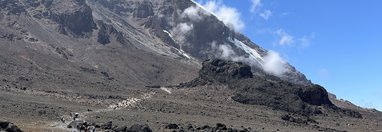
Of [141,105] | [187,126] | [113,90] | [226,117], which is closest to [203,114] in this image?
[226,117]

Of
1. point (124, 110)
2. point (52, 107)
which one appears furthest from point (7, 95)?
point (124, 110)

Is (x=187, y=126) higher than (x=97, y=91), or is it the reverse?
(x=97, y=91)

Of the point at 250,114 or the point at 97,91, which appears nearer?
the point at 250,114

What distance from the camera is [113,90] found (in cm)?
19538

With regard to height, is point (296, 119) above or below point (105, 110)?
above

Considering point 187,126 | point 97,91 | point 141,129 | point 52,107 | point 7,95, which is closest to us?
point 141,129

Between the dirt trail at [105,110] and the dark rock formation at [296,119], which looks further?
the dark rock formation at [296,119]

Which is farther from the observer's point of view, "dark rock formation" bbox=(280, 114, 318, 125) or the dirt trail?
"dark rock formation" bbox=(280, 114, 318, 125)

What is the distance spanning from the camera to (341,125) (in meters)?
171

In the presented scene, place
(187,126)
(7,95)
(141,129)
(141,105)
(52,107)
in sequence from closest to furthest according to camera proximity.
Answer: (141,129)
(187,126)
(52,107)
(7,95)
(141,105)

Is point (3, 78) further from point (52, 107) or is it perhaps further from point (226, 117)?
point (226, 117)

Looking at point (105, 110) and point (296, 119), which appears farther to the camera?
point (296, 119)

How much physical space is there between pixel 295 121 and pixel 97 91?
61.8 meters

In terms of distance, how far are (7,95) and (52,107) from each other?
1754 cm
